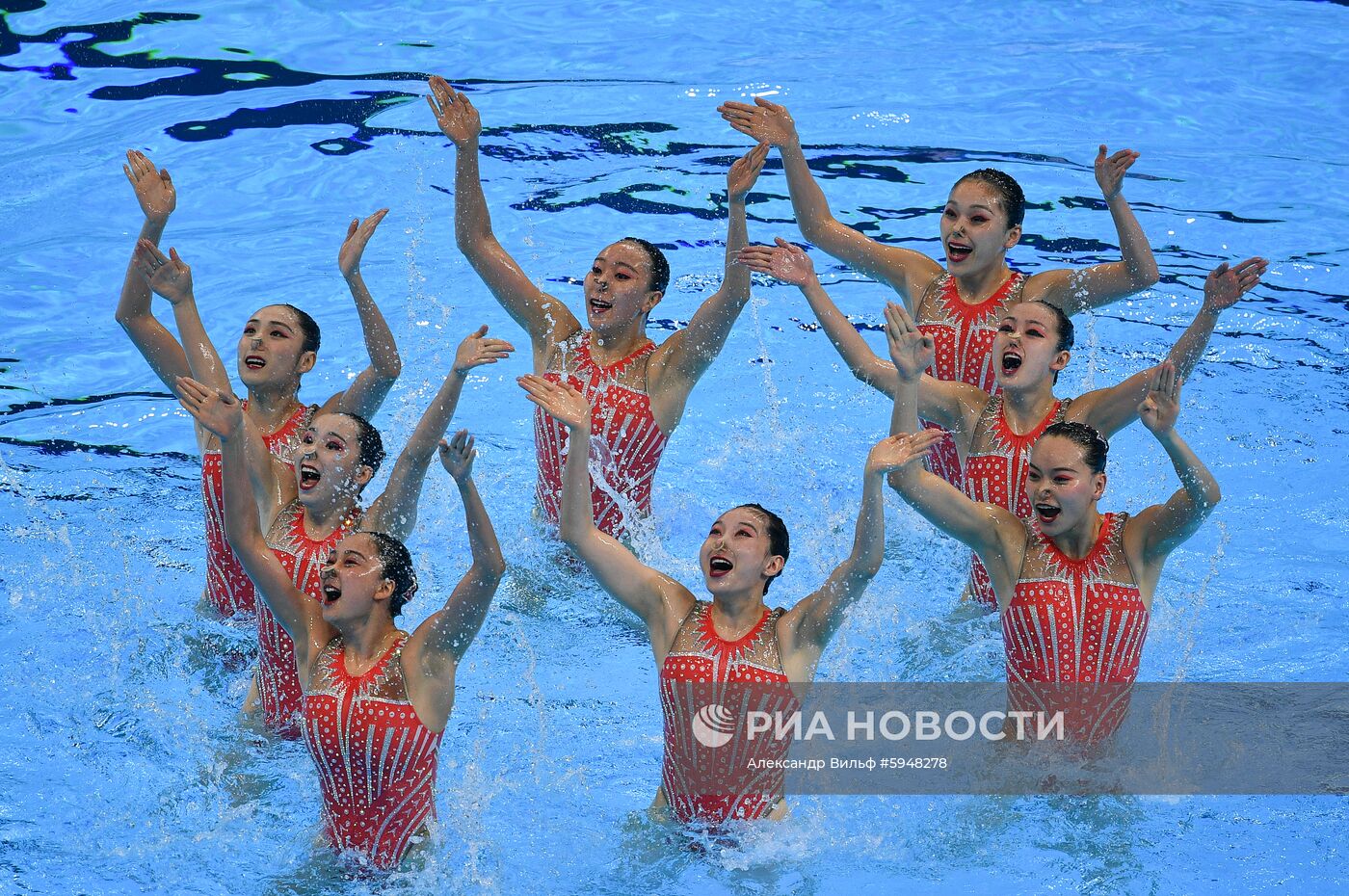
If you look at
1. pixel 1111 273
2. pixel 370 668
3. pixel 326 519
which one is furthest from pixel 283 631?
pixel 1111 273

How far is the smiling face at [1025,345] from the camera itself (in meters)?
5.46

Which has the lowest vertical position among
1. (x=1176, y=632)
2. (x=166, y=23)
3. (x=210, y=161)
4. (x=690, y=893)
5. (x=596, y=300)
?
(x=690, y=893)

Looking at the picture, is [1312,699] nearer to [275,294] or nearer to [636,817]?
[636,817]

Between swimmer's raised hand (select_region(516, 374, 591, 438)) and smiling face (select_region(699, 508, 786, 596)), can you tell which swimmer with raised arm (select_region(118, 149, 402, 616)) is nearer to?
swimmer's raised hand (select_region(516, 374, 591, 438))

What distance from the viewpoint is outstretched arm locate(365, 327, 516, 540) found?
4.70m

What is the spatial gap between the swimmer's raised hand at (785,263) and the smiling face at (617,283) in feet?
2.65

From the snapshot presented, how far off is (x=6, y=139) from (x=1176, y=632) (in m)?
8.39

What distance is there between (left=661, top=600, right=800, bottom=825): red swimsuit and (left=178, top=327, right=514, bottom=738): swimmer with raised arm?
3.71 ft

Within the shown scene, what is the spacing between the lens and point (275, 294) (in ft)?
29.7

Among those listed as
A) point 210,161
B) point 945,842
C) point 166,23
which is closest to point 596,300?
point 945,842

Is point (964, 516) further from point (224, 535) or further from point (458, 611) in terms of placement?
point (224, 535)

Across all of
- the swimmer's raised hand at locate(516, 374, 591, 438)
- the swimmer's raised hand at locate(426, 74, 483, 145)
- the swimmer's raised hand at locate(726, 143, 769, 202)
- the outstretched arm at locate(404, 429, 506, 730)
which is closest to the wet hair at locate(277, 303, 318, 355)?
the swimmer's raised hand at locate(426, 74, 483, 145)

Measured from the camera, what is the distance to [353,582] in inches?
178

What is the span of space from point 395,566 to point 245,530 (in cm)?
50
